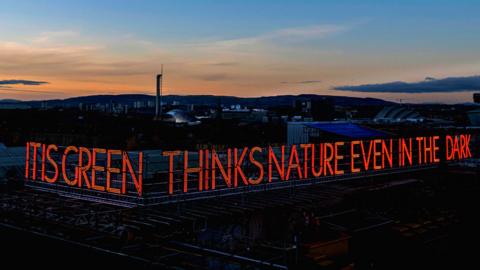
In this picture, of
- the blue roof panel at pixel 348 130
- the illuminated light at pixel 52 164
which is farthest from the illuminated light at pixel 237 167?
the blue roof panel at pixel 348 130

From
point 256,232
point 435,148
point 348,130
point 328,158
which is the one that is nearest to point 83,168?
point 256,232

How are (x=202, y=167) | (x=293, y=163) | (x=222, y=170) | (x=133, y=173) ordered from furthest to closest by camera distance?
(x=293, y=163) < (x=222, y=170) < (x=202, y=167) < (x=133, y=173)

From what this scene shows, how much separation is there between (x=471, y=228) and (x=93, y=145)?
265 ft

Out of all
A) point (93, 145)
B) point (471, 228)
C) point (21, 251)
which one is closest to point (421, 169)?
point (471, 228)

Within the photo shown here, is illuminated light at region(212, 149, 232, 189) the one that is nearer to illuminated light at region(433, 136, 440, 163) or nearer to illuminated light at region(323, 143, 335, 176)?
illuminated light at region(323, 143, 335, 176)

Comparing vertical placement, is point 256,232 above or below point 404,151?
below

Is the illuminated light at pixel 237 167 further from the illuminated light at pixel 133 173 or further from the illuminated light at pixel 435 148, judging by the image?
the illuminated light at pixel 435 148

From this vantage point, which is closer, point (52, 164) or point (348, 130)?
point (52, 164)

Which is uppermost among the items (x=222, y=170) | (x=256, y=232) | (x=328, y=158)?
(x=328, y=158)

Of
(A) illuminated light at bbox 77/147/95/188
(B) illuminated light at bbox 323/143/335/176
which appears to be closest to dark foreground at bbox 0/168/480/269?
(A) illuminated light at bbox 77/147/95/188

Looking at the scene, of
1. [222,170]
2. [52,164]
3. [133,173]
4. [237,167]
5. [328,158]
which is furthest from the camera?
[328,158]

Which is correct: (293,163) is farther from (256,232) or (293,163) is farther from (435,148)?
(435,148)

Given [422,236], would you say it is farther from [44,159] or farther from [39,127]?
[39,127]

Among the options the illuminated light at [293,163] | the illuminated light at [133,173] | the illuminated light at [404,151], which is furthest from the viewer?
the illuminated light at [404,151]
